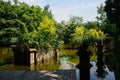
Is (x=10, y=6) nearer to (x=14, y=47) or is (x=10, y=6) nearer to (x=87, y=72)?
(x=14, y=47)

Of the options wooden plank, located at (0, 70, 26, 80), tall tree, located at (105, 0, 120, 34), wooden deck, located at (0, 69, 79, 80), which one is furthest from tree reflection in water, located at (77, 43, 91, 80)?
tall tree, located at (105, 0, 120, 34)

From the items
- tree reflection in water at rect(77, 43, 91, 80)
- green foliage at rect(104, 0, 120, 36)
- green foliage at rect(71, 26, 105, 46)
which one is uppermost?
green foliage at rect(104, 0, 120, 36)

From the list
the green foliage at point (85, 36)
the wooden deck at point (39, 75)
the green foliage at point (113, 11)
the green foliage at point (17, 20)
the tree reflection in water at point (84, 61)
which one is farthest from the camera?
the green foliage at point (17, 20)

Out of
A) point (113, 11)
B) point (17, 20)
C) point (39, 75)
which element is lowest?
point (39, 75)

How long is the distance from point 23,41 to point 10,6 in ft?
43.7

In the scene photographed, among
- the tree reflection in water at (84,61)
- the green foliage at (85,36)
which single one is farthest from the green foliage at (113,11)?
the tree reflection in water at (84,61)

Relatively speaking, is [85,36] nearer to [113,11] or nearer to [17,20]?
[113,11]

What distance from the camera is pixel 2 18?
29391mm

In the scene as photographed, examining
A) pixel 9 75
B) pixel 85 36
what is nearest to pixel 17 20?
pixel 85 36

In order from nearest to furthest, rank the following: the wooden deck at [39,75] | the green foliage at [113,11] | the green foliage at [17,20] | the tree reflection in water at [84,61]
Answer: the wooden deck at [39,75], the tree reflection in water at [84,61], the green foliage at [113,11], the green foliage at [17,20]

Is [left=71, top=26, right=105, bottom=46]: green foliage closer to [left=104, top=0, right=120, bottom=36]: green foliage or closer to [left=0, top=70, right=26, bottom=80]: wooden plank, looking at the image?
[left=104, top=0, right=120, bottom=36]: green foliage

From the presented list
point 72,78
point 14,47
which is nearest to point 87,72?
point 72,78

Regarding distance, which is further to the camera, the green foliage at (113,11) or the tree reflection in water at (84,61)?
the green foliage at (113,11)

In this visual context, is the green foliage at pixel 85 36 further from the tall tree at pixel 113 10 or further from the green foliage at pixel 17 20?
the green foliage at pixel 17 20
